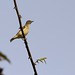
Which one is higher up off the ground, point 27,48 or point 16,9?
point 16,9

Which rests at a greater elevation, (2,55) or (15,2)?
(2,55)

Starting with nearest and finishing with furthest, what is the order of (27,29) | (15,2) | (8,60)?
1. (15,2)
2. (8,60)
3. (27,29)

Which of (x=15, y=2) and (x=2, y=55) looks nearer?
(x=15, y=2)

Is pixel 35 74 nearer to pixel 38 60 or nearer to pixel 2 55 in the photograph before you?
pixel 38 60

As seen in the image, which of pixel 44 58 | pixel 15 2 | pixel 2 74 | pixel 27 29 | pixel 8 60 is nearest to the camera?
pixel 15 2

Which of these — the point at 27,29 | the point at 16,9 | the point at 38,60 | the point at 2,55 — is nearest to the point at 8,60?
the point at 2,55

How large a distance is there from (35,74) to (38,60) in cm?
50

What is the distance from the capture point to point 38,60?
4.81 meters

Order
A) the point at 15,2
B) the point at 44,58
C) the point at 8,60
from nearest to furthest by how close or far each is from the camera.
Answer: the point at 15,2, the point at 44,58, the point at 8,60

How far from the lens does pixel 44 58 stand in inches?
187

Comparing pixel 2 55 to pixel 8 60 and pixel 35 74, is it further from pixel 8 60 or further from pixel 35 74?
pixel 35 74

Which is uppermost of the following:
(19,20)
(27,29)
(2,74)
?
(27,29)

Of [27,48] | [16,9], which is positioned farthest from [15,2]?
[27,48]

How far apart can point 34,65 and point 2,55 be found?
6115 mm
